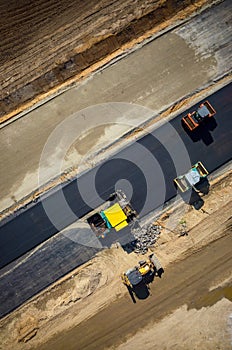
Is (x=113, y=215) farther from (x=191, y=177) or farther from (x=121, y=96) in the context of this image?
(x=121, y=96)

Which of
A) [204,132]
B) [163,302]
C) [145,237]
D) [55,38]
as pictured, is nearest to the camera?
[163,302]

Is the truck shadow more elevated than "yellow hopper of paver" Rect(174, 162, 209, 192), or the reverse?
"yellow hopper of paver" Rect(174, 162, 209, 192)

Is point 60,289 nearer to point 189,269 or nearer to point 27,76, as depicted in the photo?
point 189,269

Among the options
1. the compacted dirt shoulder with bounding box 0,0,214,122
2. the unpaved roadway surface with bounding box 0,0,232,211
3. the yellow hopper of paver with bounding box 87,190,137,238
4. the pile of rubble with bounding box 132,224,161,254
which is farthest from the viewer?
the compacted dirt shoulder with bounding box 0,0,214,122

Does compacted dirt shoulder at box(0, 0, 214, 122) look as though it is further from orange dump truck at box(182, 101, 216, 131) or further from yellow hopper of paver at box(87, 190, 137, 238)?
yellow hopper of paver at box(87, 190, 137, 238)

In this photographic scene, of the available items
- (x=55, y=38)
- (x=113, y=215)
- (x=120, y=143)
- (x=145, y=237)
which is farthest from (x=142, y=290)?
(x=55, y=38)

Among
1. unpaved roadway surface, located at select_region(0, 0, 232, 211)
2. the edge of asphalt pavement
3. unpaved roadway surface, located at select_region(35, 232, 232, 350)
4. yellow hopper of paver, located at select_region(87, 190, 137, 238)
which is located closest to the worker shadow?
the edge of asphalt pavement

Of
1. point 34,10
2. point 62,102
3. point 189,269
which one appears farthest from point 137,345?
point 34,10
